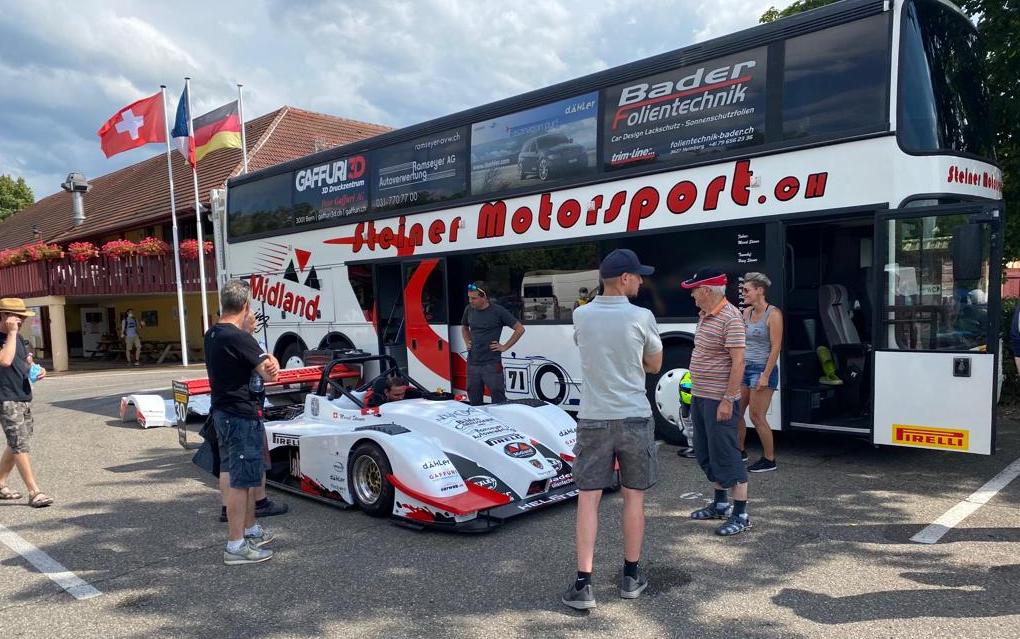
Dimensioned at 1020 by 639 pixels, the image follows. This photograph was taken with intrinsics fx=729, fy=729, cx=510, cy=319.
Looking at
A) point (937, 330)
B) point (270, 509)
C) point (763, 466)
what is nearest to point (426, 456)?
point (270, 509)

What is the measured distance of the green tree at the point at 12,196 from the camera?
1954 inches

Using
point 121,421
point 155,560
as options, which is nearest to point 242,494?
point 155,560

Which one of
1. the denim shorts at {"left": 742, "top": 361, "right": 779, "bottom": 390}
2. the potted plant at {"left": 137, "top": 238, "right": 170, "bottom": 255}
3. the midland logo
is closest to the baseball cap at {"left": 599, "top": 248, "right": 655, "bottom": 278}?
the denim shorts at {"left": 742, "top": 361, "right": 779, "bottom": 390}

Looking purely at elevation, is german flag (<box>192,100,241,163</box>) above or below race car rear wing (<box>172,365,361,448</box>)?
above

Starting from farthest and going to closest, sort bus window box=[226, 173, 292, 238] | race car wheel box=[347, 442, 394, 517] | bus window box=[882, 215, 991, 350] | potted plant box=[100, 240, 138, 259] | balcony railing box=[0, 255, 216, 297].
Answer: balcony railing box=[0, 255, 216, 297], potted plant box=[100, 240, 138, 259], bus window box=[226, 173, 292, 238], bus window box=[882, 215, 991, 350], race car wheel box=[347, 442, 394, 517]

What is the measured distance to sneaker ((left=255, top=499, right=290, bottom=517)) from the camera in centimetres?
571

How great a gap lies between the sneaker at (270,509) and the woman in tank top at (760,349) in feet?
12.1

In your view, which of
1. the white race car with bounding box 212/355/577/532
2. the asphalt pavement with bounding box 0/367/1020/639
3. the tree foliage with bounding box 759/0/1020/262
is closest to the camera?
the asphalt pavement with bounding box 0/367/1020/639

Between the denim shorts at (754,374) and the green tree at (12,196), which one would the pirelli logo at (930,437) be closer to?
the denim shorts at (754,374)

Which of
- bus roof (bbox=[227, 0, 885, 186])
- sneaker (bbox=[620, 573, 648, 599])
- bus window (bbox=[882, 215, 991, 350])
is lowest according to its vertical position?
sneaker (bbox=[620, 573, 648, 599])

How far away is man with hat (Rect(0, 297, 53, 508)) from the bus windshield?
24.8 ft

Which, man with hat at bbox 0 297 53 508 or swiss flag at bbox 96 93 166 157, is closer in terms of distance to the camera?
man with hat at bbox 0 297 53 508

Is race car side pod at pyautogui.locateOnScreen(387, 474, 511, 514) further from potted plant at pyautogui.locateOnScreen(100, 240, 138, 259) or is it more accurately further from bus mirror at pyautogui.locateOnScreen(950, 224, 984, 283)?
potted plant at pyautogui.locateOnScreen(100, 240, 138, 259)

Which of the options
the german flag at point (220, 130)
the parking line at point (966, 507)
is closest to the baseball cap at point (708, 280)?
the parking line at point (966, 507)
